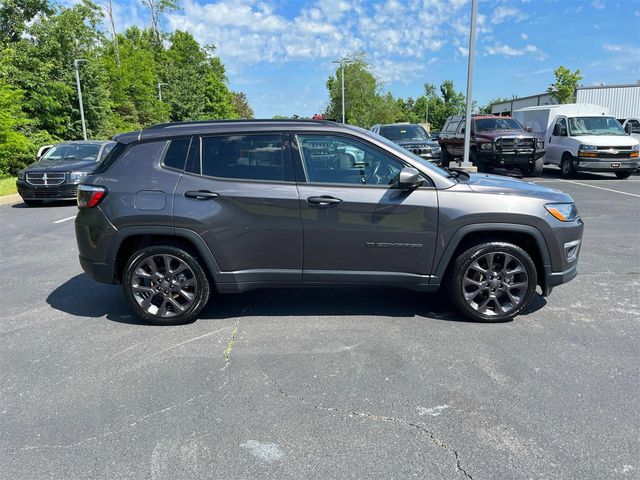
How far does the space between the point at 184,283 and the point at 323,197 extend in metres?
1.47

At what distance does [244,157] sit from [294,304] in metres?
1.58

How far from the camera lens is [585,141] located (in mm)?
15766

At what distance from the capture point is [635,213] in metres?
9.90

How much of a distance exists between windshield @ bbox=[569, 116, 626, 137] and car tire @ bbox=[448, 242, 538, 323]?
14.4 m

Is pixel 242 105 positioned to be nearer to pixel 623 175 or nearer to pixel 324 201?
pixel 623 175

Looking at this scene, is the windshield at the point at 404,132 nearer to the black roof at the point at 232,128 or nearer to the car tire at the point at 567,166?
the car tire at the point at 567,166

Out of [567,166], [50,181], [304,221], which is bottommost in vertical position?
[567,166]

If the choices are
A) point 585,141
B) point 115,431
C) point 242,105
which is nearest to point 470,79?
point 585,141

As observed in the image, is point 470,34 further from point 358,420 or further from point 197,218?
point 358,420

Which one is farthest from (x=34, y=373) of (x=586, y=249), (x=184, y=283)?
(x=586, y=249)

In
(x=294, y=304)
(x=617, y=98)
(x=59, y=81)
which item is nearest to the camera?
(x=294, y=304)

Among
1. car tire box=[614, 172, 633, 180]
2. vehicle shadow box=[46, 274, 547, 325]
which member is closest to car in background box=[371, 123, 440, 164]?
car tire box=[614, 172, 633, 180]

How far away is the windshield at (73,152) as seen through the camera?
13.4 meters

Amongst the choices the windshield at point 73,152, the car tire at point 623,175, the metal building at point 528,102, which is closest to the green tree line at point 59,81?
the windshield at point 73,152
